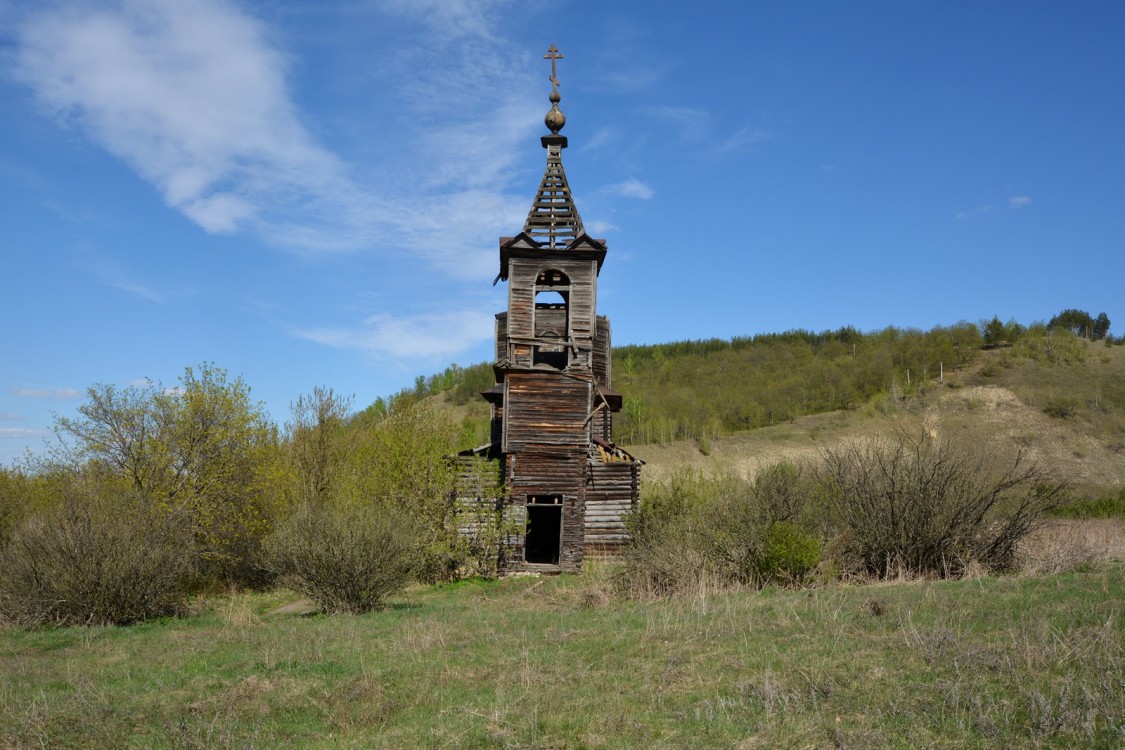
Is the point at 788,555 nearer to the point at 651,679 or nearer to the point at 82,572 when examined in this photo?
the point at 651,679

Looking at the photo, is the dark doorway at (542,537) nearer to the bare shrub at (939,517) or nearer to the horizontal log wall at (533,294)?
the horizontal log wall at (533,294)

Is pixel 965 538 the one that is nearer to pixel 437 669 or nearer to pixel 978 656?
pixel 978 656

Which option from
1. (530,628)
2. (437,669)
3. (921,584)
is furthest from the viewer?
(921,584)

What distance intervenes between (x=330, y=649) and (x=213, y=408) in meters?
18.2

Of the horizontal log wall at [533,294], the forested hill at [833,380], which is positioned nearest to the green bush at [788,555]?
the horizontal log wall at [533,294]

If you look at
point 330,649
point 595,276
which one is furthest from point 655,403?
point 330,649

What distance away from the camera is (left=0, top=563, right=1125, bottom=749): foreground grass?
6981 mm

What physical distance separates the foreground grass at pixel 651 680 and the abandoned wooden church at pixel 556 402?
489 inches

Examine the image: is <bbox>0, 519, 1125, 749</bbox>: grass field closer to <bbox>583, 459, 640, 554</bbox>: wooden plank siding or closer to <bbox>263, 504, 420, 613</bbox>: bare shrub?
<bbox>263, 504, 420, 613</bbox>: bare shrub

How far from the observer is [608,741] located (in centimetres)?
702

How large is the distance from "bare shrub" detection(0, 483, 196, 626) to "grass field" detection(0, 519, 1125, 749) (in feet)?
8.67

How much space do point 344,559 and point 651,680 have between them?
356 inches

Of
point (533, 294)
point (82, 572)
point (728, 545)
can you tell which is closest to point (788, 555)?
point (728, 545)

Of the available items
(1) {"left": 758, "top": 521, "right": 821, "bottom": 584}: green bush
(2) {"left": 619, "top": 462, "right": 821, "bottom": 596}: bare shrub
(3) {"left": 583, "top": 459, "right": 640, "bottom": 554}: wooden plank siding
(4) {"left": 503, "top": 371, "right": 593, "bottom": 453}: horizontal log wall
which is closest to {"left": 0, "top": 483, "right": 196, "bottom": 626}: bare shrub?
(2) {"left": 619, "top": 462, "right": 821, "bottom": 596}: bare shrub
